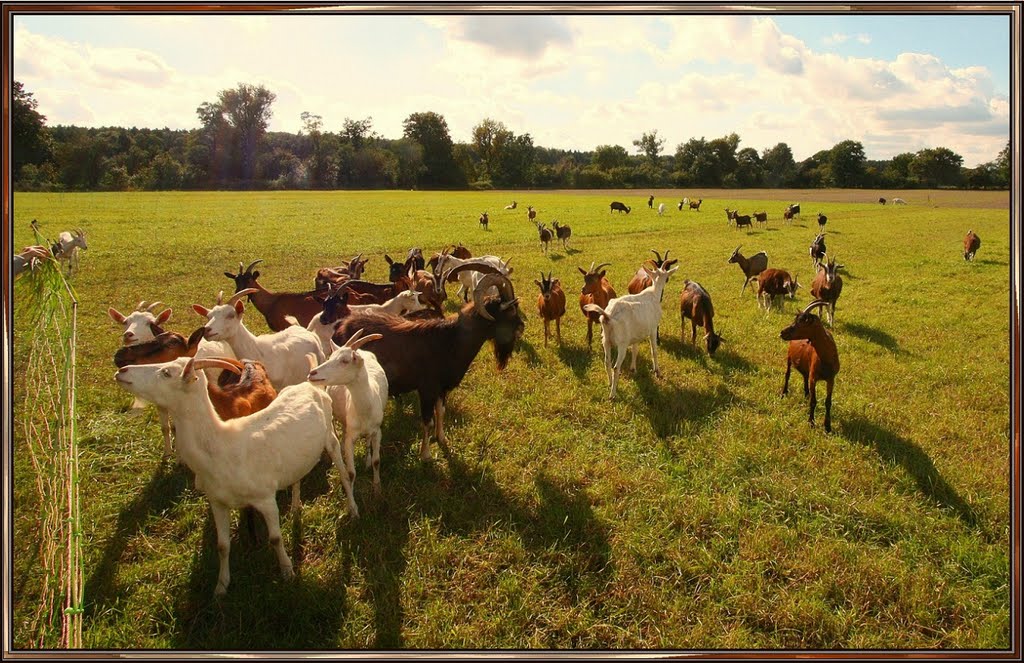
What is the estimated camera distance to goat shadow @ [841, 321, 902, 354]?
990 centimetres

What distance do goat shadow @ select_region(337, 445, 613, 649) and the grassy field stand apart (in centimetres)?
2

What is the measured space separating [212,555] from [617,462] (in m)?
3.92

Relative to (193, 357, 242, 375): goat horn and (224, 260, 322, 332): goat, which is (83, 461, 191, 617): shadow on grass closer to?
(193, 357, 242, 375): goat horn

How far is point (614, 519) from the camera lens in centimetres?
504

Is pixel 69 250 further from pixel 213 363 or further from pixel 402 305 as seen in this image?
pixel 213 363

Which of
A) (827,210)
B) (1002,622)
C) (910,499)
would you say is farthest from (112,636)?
(827,210)

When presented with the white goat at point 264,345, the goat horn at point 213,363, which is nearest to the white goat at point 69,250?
the white goat at point 264,345

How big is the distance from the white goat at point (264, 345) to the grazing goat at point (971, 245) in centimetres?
2054

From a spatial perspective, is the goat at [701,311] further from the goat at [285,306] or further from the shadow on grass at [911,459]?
the goat at [285,306]

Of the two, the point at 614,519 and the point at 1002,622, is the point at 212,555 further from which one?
the point at 1002,622

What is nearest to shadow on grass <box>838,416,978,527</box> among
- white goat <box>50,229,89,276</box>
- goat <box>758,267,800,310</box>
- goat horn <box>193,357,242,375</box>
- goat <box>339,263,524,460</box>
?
goat <box>339,263,524,460</box>

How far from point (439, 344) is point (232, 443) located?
9.18 ft

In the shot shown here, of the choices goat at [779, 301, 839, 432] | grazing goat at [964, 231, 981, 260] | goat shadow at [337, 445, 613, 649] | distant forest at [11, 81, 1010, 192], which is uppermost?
distant forest at [11, 81, 1010, 192]

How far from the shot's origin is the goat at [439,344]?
630 centimetres
